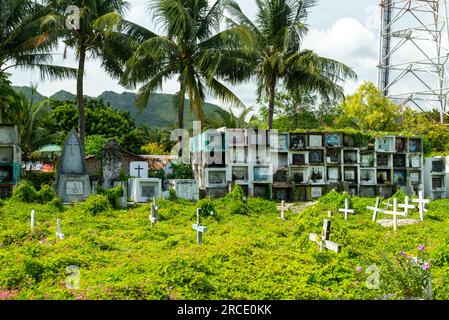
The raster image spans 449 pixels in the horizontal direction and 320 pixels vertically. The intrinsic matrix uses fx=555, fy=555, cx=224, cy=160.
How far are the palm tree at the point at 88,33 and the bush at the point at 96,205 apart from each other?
6.41 m

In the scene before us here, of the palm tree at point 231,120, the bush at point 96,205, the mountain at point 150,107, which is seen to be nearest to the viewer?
the bush at point 96,205

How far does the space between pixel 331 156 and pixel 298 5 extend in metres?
8.03

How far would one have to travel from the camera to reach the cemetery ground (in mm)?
7125

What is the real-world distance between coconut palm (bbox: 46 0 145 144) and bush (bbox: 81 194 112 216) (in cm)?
653

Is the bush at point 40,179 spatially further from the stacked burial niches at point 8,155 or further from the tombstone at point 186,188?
the tombstone at point 186,188

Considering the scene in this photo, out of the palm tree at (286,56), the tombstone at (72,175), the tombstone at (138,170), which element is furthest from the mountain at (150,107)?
the tombstone at (72,175)

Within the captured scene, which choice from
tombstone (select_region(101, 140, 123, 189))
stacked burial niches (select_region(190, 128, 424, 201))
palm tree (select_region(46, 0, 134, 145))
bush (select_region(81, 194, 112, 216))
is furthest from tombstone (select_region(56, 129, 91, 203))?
stacked burial niches (select_region(190, 128, 424, 201))

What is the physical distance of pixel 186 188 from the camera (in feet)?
78.5

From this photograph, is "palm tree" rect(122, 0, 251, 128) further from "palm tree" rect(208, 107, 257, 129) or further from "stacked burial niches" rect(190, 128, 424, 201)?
"palm tree" rect(208, 107, 257, 129)

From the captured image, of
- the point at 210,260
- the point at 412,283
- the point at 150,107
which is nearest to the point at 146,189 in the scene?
the point at 210,260

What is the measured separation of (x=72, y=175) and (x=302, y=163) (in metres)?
10.7

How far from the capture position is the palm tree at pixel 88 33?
24.2 metres

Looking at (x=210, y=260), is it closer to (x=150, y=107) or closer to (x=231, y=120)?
(x=231, y=120)

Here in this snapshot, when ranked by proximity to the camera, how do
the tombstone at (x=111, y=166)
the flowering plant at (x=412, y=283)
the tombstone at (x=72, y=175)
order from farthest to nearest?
1. the tombstone at (x=111, y=166)
2. the tombstone at (x=72, y=175)
3. the flowering plant at (x=412, y=283)
